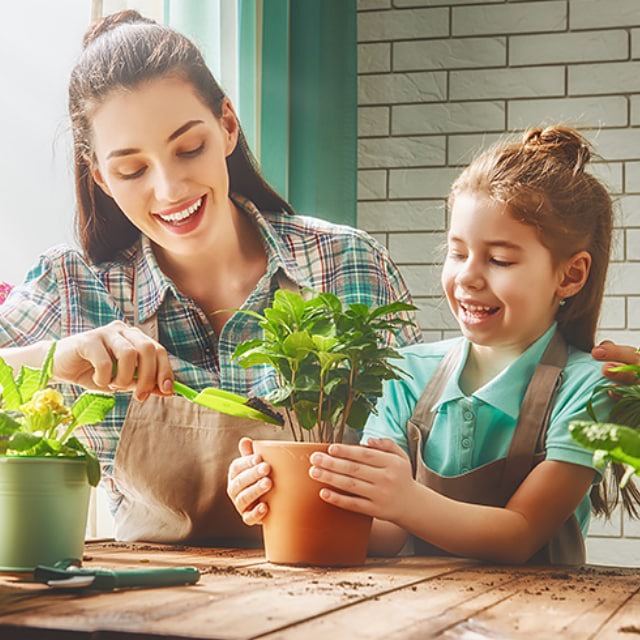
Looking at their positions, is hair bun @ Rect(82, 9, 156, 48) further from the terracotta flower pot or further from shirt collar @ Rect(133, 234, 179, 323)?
the terracotta flower pot

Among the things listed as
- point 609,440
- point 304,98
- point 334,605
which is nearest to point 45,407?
point 334,605

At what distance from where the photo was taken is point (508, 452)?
130cm

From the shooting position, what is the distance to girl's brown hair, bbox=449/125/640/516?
1.36 meters

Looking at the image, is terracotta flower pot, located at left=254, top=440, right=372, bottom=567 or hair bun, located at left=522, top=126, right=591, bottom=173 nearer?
terracotta flower pot, located at left=254, top=440, right=372, bottom=567

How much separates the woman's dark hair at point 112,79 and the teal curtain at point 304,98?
70cm

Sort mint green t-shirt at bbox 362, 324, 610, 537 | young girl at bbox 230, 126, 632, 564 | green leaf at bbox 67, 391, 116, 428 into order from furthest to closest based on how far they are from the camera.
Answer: mint green t-shirt at bbox 362, 324, 610, 537
young girl at bbox 230, 126, 632, 564
green leaf at bbox 67, 391, 116, 428

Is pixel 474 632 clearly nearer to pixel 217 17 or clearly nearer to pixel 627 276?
pixel 217 17

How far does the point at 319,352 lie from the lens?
3.40ft

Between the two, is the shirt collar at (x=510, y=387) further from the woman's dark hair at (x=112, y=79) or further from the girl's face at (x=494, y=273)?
the woman's dark hair at (x=112, y=79)

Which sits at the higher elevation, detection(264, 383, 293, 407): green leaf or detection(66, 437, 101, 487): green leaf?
detection(264, 383, 293, 407): green leaf

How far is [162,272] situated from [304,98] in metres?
1.20

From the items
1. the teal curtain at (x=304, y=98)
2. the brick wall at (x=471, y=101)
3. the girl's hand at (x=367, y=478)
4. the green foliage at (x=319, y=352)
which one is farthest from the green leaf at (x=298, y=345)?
the brick wall at (x=471, y=101)

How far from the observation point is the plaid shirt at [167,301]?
4.98 ft

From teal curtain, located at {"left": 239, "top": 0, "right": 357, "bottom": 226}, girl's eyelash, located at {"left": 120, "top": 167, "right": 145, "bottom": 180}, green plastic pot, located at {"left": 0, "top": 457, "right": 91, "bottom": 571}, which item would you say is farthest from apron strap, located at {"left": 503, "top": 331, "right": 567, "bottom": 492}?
teal curtain, located at {"left": 239, "top": 0, "right": 357, "bottom": 226}
